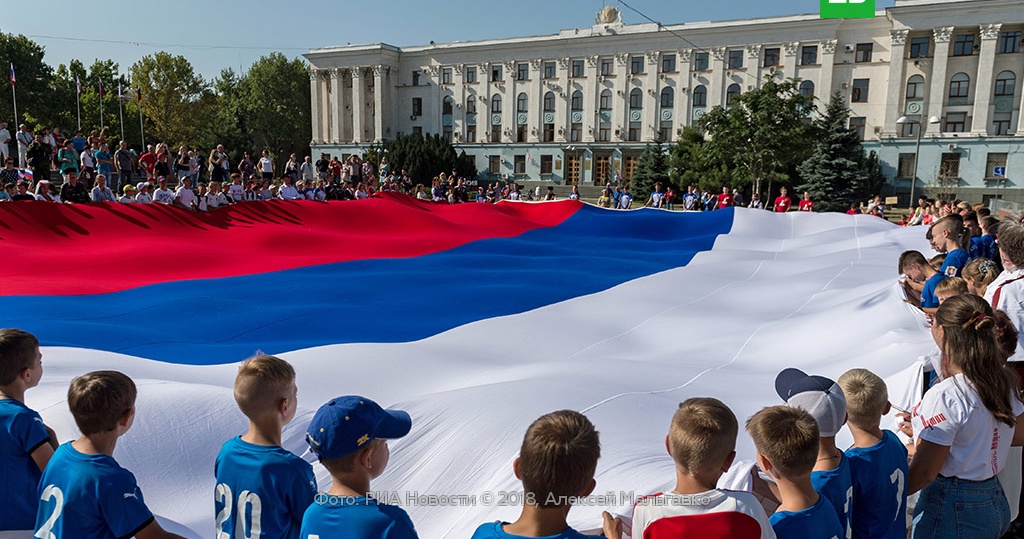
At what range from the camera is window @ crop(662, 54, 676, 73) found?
4512 centimetres

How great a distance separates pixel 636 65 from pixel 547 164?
903cm

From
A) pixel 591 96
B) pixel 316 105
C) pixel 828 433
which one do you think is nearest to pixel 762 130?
pixel 591 96

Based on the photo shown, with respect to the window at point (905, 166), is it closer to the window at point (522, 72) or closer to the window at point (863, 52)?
the window at point (863, 52)

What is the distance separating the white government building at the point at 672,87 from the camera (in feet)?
123

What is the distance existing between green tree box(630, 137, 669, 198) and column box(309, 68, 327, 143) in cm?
2827

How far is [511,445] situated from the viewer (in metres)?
2.96

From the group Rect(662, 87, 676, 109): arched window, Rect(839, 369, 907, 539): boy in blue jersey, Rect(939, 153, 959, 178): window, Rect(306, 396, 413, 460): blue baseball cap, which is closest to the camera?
Rect(306, 396, 413, 460): blue baseball cap

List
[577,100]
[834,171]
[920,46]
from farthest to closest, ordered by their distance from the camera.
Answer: [577,100]
[920,46]
[834,171]

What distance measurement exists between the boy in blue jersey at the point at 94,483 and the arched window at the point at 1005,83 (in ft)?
152

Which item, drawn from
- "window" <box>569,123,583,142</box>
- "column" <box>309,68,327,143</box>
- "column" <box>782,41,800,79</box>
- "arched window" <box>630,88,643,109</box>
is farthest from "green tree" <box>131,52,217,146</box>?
"column" <box>782,41,800,79</box>

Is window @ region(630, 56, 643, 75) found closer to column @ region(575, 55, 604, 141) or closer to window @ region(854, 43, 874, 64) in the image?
column @ region(575, 55, 604, 141)

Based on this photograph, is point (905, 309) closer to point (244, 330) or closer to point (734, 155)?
point (244, 330)

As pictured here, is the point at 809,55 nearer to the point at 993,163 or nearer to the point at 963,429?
the point at 993,163

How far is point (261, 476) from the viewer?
79.5 inches
